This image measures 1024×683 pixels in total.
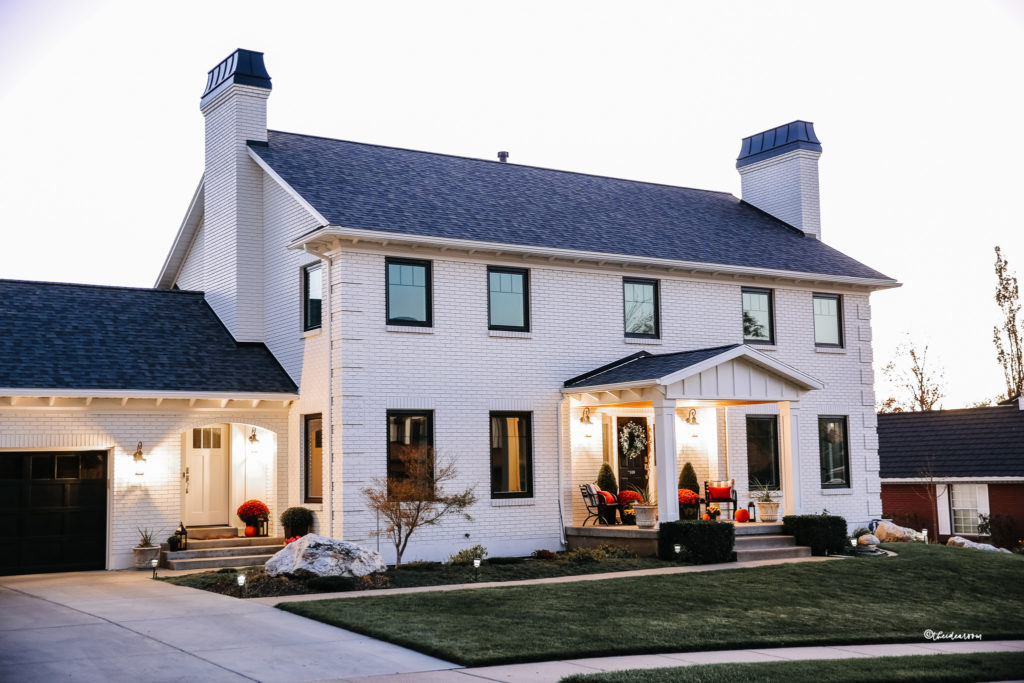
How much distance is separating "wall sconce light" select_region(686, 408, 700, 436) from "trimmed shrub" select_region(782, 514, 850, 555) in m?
3.26

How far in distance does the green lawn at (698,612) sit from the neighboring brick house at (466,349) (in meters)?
3.63

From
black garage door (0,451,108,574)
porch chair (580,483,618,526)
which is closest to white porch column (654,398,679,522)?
porch chair (580,483,618,526)

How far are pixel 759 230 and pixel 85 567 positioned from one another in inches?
655

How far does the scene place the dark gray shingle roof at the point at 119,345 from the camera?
60.2ft

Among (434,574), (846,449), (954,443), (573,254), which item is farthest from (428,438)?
(954,443)

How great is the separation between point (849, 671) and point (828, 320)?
15333 millimetres

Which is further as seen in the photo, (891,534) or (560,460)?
(891,534)

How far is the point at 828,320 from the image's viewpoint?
24719mm

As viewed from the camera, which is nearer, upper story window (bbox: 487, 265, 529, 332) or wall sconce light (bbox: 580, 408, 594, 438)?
upper story window (bbox: 487, 265, 529, 332)

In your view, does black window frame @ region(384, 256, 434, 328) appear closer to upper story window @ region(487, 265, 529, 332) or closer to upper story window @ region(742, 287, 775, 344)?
upper story window @ region(487, 265, 529, 332)

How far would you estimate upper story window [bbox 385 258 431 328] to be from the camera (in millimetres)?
19125

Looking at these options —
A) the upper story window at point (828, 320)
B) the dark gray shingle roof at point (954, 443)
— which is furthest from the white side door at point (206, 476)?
the dark gray shingle roof at point (954, 443)

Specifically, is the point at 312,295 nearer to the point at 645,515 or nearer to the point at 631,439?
the point at 631,439

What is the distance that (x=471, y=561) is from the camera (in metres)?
18.6
